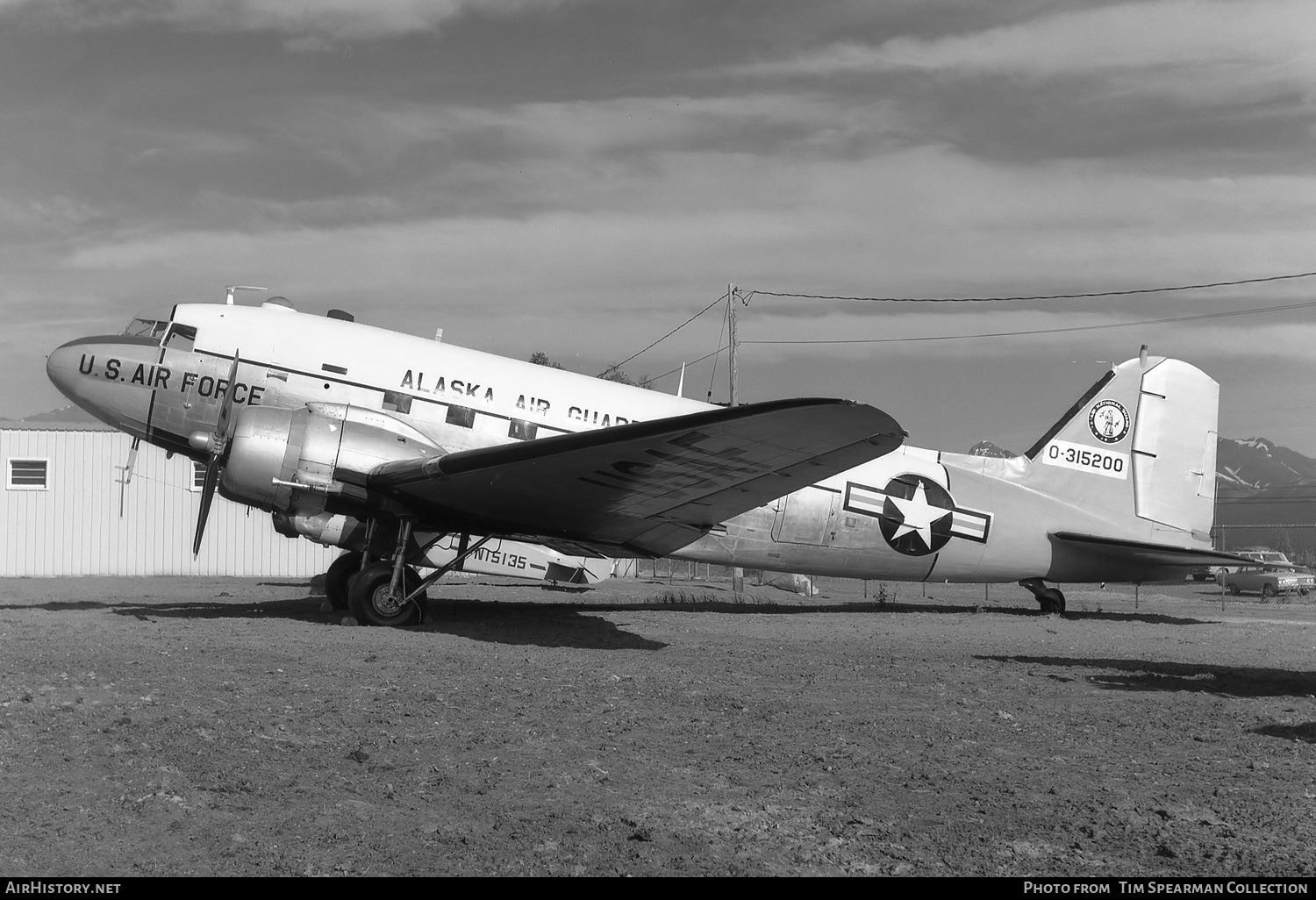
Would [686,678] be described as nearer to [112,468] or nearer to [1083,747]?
[1083,747]

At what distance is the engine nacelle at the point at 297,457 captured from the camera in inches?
531

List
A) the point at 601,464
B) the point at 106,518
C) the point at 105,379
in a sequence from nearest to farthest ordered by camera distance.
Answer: the point at 601,464 < the point at 105,379 < the point at 106,518

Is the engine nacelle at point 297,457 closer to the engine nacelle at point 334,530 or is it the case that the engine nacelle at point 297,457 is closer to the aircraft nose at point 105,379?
the engine nacelle at point 334,530

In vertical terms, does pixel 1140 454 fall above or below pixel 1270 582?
above

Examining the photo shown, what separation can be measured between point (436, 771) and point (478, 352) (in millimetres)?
10307

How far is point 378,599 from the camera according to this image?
13.9m

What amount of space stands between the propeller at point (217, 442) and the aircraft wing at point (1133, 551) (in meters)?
13.1

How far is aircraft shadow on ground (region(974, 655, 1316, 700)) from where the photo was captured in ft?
32.1

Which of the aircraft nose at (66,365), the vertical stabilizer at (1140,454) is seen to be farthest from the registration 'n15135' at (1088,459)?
the aircraft nose at (66,365)

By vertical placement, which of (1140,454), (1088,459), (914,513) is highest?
(1140,454)

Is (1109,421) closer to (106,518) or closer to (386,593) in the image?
(386,593)

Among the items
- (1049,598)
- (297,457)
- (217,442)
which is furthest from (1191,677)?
(217,442)

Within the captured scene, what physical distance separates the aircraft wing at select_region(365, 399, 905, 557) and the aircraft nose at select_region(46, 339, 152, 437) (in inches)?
151

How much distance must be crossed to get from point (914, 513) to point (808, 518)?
190cm
